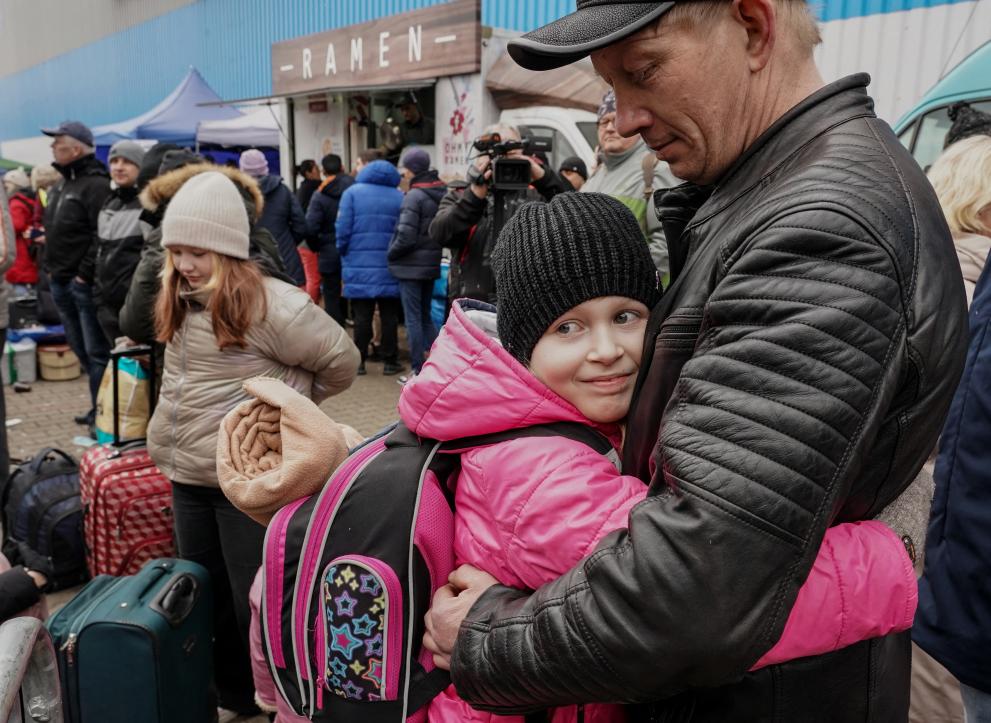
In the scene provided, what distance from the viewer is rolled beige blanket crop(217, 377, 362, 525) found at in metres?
1.54

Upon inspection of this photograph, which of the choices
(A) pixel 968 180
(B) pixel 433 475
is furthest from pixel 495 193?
(B) pixel 433 475

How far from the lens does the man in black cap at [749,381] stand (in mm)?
843

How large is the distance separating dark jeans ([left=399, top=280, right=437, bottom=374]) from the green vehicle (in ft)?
13.6

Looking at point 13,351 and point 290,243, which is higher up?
point 290,243

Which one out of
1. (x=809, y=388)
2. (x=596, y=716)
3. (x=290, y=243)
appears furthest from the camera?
(x=290, y=243)

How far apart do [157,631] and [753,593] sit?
210 centimetres

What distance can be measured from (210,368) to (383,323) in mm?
5178

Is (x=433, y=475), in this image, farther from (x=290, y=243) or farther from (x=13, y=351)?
(x=13, y=351)

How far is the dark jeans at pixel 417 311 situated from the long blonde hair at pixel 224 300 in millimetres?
4260

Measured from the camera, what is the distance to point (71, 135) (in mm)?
5648

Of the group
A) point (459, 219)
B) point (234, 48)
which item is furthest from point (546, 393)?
point (234, 48)

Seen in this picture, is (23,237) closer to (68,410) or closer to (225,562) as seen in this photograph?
(68,410)

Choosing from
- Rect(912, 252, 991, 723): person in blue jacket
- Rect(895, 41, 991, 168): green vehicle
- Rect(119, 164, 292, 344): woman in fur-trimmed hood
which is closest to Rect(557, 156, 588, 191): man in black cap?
Rect(895, 41, 991, 168): green vehicle

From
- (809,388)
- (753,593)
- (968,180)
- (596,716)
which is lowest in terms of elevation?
(596,716)
